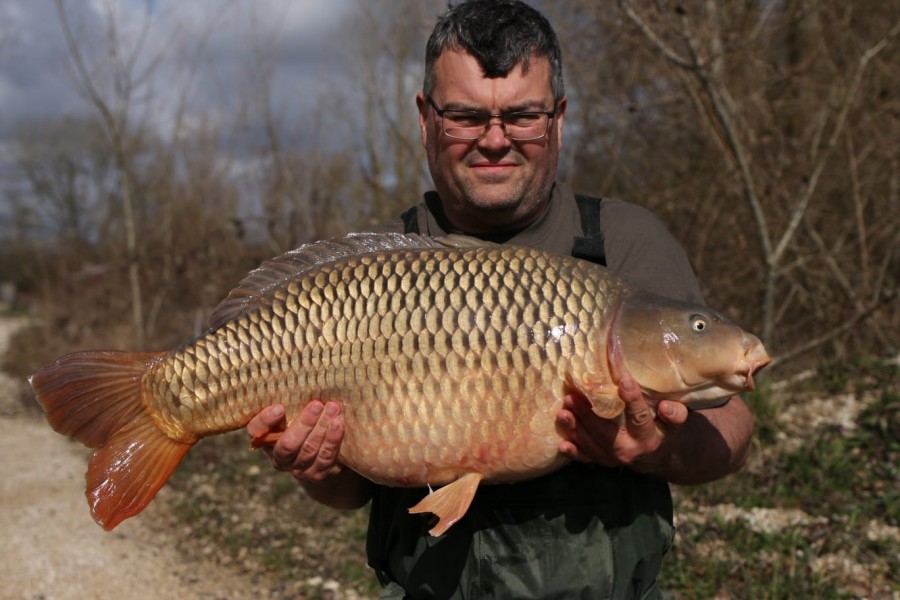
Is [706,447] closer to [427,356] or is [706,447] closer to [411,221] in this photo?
[427,356]

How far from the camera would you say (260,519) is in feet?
13.3

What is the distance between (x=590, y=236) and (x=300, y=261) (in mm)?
584

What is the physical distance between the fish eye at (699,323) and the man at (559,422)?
5.6 inches

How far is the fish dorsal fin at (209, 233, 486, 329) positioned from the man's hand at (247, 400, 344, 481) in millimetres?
217

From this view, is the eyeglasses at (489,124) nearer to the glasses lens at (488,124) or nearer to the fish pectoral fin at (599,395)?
the glasses lens at (488,124)

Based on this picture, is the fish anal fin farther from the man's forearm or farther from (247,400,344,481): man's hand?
the man's forearm

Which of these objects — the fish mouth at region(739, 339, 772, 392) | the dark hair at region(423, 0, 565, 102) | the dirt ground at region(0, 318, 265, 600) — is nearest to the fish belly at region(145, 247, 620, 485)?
the fish mouth at region(739, 339, 772, 392)

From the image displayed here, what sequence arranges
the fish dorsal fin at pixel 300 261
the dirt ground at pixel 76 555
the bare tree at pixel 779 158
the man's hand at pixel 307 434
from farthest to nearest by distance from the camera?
the bare tree at pixel 779 158 < the dirt ground at pixel 76 555 < the fish dorsal fin at pixel 300 261 < the man's hand at pixel 307 434

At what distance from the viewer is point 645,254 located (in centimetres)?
159

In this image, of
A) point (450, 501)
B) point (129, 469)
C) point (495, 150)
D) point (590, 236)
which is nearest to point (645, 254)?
point (590, 236)

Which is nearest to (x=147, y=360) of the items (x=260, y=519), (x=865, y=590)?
(x=865, y=590)

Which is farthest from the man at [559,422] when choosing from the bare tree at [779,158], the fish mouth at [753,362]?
the bare tree at [779,158]

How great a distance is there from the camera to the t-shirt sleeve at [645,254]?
1572 millimetres

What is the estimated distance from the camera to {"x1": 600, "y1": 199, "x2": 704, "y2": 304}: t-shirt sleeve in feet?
5.16
